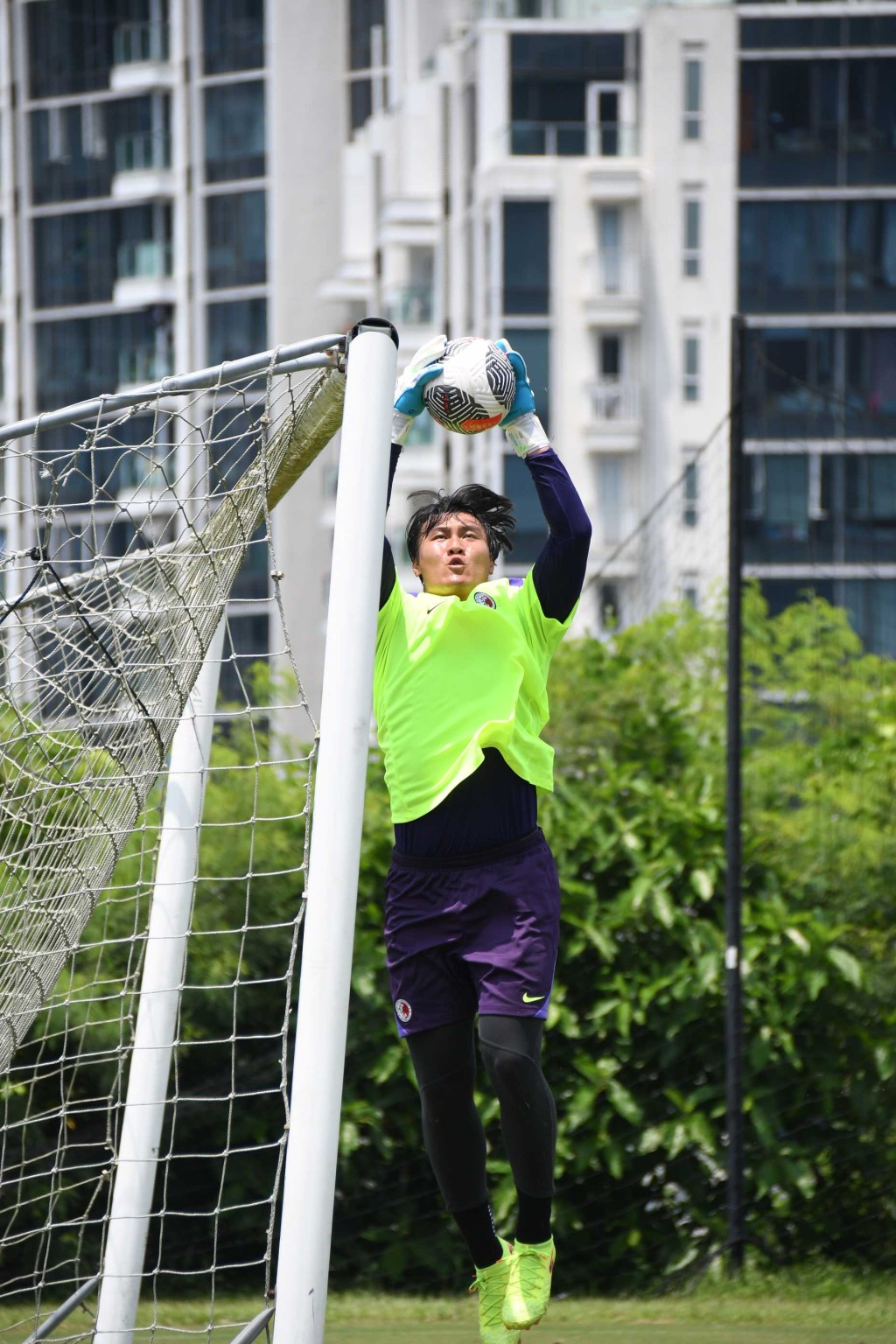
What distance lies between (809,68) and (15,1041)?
3526 centimetres

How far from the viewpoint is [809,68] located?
36.0m

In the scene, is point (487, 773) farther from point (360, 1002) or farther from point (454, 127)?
point (454, 127)

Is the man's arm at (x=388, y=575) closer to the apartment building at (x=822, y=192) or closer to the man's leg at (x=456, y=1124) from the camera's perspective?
the man's leg at (x=456, y=1124)

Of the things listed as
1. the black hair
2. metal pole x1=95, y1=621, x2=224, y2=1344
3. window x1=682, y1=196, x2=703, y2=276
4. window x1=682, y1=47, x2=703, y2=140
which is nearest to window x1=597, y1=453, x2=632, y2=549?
window x1=682, y1=196, x2=703, y2=276

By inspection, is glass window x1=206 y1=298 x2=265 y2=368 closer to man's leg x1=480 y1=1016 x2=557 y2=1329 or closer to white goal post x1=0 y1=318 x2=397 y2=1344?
white goal post x1=0 y1=318 x2=397 y2=1344

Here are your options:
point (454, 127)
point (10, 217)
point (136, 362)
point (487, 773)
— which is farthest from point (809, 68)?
point (487, 773)

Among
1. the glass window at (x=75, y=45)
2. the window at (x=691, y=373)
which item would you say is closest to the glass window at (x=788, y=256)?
the window at (x=691, y=373)

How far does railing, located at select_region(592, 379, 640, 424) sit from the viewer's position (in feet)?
113

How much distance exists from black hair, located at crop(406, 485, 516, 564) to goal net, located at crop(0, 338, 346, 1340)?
0.99ft

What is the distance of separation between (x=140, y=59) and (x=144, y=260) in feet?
16.6

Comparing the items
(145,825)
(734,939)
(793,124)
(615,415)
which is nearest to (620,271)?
(615,415)

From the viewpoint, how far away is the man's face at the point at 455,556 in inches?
157

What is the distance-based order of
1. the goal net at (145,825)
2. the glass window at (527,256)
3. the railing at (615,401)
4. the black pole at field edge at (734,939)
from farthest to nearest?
the railing at (615,401)
the glass window at (527,256)
the black pole at field edge at (734,939)
the goal net at (145,825)

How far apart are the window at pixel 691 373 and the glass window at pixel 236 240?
1083cm
